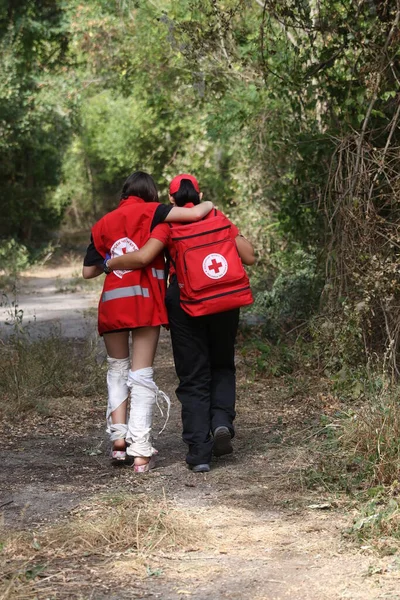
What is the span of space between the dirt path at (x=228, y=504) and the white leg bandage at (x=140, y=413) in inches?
6.3

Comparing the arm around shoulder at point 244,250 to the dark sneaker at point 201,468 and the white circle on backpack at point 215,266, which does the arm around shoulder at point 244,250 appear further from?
the dark sneaker at point 201,468

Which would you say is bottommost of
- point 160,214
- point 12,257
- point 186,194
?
point 12,257

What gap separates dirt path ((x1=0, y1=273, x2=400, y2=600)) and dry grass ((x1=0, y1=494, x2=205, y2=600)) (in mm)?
63

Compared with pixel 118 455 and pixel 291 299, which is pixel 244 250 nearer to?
pixel 118 455

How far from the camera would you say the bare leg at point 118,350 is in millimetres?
5793

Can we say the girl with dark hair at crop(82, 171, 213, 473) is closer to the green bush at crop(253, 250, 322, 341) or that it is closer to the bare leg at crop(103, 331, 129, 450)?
the bare leg at crop(103, 331, 129, 450)

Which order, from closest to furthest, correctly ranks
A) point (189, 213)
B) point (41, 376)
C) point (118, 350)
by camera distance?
point (189, 213) → point (118, 350) → point (41, 376)

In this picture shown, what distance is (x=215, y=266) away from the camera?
5.34 m

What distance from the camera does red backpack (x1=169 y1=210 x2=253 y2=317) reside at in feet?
Answer: 17.5

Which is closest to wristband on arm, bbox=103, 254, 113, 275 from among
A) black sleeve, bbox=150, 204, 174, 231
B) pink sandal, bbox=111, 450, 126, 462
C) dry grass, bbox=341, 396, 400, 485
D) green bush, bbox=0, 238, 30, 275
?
black sleeve, bbox=150, 204, 174, 231

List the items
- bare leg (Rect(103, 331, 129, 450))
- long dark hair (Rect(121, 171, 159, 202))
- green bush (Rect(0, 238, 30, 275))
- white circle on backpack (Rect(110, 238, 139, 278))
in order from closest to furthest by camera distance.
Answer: white circle on backpack (Rect(110, 238, 139, 278)) < long dark hair (Rect(121, 171, 159, 202)) < bare leg (Rect(103, 331, 129, 450)) < green bush (Rect(0, 238, 30, 275))

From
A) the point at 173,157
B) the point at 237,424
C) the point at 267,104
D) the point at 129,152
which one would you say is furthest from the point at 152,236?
the point at 129,152

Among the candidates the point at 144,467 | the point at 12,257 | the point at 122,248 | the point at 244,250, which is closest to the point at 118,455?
the point at 144,467

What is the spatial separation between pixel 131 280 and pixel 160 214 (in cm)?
41
